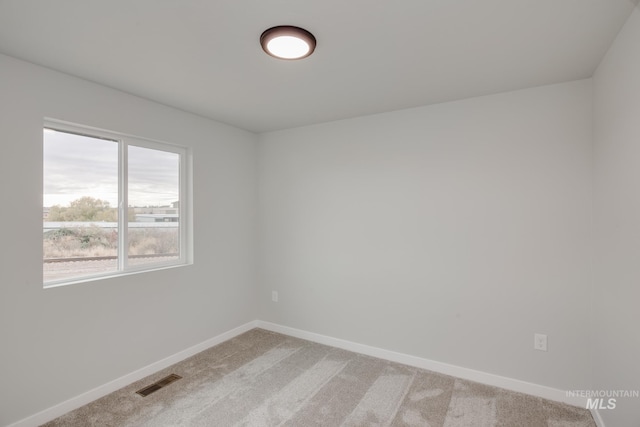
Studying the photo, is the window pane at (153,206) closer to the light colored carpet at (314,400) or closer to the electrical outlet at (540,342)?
the light colored carpet at (314,400)

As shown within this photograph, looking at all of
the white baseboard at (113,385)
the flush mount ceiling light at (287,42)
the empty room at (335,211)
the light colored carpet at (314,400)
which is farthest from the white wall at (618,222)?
the white baseboard at (113,385)

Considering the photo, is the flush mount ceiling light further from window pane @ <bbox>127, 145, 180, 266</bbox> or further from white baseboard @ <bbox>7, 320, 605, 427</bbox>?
white baseboard @ <bbox>7, 320, 605, 427</bbox>

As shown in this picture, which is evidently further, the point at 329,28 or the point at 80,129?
the point at 80,129

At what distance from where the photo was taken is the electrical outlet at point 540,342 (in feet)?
8.45

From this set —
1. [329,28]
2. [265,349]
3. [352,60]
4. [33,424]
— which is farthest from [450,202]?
[33,424]

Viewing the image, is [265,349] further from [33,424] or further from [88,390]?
[33,424]

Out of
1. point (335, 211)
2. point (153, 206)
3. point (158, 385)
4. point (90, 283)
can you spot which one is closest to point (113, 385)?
point (158, 385)

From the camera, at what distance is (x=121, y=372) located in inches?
107

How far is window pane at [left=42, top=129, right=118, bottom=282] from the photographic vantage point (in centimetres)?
244

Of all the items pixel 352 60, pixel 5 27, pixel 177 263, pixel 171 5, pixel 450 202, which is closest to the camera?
pixel 171 5

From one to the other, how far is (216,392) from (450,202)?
258 cm

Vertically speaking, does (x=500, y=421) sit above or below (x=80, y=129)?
below

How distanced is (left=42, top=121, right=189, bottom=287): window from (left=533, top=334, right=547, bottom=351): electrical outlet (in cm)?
328

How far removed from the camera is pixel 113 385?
104 inches
